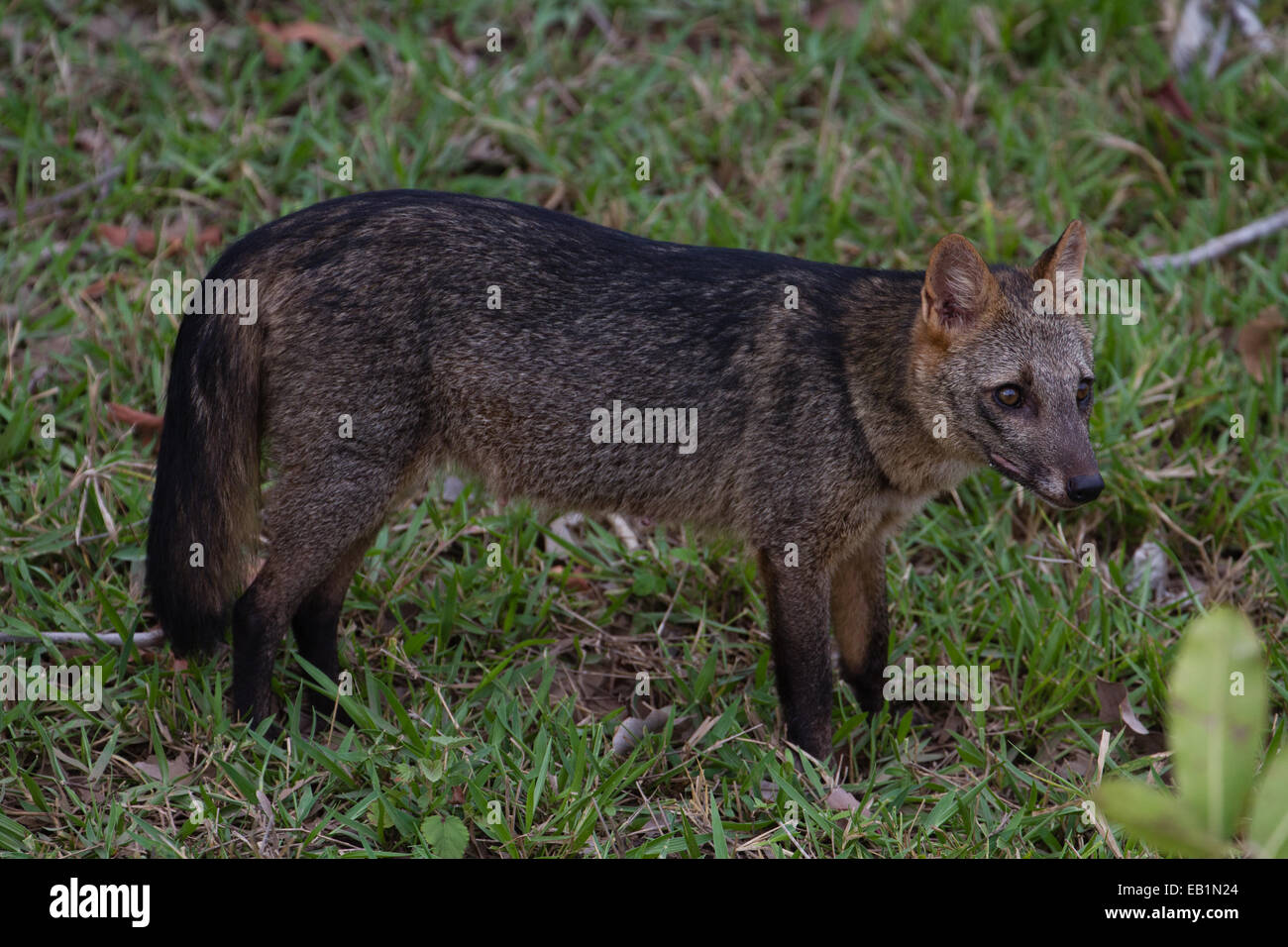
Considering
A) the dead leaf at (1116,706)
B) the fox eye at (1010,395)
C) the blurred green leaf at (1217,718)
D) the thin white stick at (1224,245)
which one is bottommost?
the dead leaf at (1116,706)

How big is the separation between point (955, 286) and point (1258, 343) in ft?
8.78

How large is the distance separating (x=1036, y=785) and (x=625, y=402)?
1929mm

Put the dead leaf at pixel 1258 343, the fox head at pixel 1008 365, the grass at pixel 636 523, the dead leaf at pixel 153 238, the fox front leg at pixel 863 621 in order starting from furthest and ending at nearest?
the dead leaf at pixel 153 238 → the dead leaf at pixel 1258 343 → the fox front leg at pixel 863 621 → the grass at pixel 636 523 → the fox head at pixel 1008 365

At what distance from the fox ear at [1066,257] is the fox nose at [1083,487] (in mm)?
793

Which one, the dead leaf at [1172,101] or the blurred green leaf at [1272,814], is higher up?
the dead leaf at [1172,101]

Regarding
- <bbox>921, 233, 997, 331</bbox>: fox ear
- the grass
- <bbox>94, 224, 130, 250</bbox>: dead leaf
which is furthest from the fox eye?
<bbox>94, 224, 130, 250</bbox>: dead leaf

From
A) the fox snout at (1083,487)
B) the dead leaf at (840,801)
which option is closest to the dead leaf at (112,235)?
the dead leaf at (840,801)

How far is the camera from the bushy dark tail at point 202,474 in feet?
14.3

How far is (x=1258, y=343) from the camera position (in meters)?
6.16

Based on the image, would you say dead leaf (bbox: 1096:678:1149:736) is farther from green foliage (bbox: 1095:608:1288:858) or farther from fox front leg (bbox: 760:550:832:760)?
green foliage (bbox: 1095:608:1288:858)

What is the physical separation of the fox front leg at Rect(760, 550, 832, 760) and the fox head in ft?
2.28

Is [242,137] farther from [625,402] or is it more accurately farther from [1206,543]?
[1206,543]

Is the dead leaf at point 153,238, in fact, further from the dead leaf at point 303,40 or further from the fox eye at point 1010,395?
the fox eye at point 1010,395

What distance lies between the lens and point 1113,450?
5.66m
